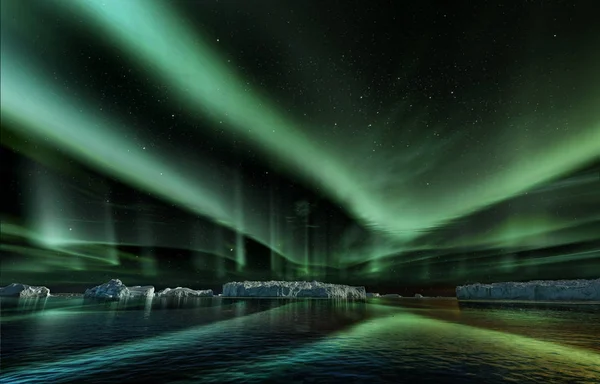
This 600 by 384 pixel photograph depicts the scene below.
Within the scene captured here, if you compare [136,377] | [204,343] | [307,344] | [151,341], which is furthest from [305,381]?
[151,341]

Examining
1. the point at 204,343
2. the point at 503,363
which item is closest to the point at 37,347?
the point at 204,343

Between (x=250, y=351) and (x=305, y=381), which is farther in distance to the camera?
(x=250, y=351)

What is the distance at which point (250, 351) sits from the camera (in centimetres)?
3228

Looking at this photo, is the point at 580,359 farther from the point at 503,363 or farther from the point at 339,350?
the point at 339,350

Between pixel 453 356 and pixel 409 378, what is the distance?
38.2ft

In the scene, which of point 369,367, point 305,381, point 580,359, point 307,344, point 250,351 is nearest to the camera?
point 305,381

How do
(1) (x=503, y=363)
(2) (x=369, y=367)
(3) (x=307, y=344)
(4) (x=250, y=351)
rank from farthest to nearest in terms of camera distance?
(3) (x=307, y=344) → (4) (x=250, y=351) → (1) (x=503, y=363) → (2) (x=369, y=367)

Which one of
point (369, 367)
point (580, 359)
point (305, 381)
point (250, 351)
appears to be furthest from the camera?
point (250, 351)

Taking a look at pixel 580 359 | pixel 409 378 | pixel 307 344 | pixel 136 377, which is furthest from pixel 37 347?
pixel 580 359

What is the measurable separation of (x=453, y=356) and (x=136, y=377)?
1102 inches

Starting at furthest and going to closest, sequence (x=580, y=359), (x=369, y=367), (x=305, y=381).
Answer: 1. (x=580, y=359)
2. (x=369, y=367)
3. (x=305, y=381)

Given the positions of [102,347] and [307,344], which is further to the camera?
[307,344]

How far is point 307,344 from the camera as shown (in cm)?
3734

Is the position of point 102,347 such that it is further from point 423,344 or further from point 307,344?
point 423,344
